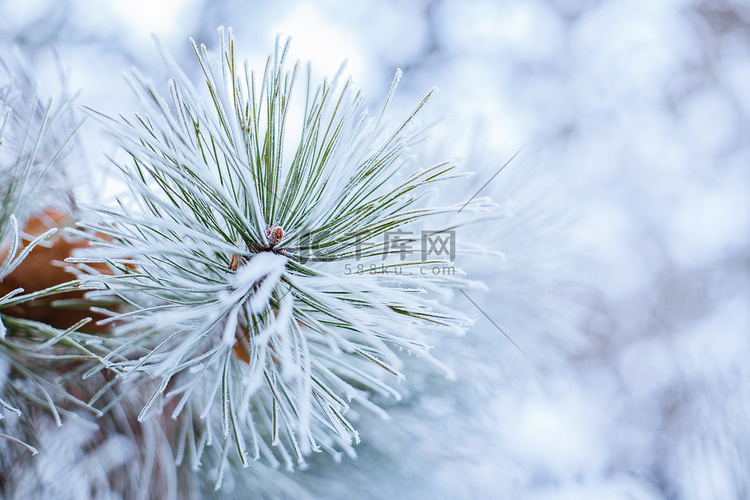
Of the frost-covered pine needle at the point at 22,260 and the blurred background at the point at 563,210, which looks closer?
the frost-covered pine needle at the point at 22,260

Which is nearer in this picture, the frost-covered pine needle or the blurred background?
the frost-covered pine needle

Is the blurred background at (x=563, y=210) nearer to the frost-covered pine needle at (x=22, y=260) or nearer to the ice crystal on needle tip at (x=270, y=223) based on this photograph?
the frost-covered pine needle at (x=22, y=260)

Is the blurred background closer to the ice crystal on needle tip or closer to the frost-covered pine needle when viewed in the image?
the frost-covered pine needle

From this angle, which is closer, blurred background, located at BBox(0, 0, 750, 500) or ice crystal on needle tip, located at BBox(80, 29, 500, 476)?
ice crystal on needle tip, located at BBox(80, 29, 500, 476)

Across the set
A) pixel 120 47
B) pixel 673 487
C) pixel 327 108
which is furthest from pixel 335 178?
pixel 120 47

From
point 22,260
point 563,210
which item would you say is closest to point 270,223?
point 22,260

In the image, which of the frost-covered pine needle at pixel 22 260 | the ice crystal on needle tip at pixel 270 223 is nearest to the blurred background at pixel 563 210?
the frost-covered pine needle at pixel 22 260

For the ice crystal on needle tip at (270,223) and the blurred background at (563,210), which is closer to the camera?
the ice crystal on needle tip at (270,223)

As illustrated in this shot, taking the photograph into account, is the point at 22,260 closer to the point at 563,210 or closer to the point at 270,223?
the point at 270,223

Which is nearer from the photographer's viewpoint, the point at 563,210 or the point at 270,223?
the point at 270,223

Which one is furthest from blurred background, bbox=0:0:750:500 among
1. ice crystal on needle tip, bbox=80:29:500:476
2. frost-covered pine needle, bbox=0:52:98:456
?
ice crystal on needle tip, bbox=80:29:500:476
